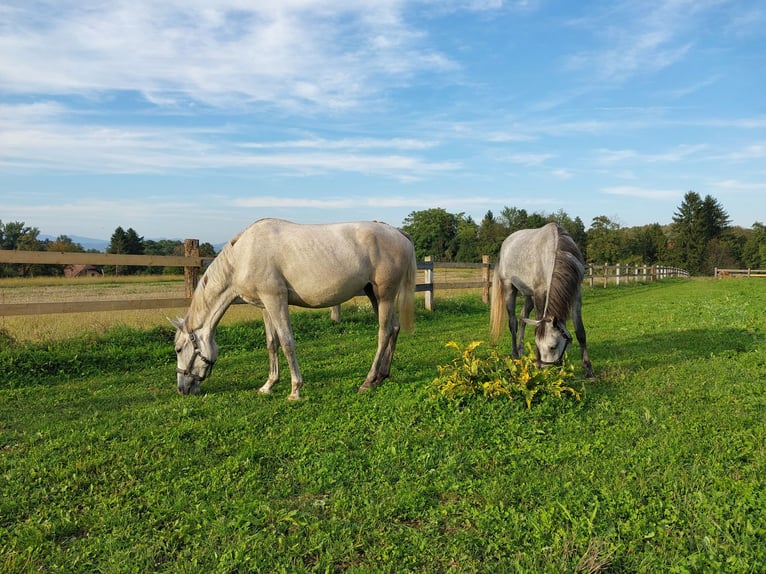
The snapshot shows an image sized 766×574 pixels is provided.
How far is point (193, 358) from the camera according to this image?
5395mm

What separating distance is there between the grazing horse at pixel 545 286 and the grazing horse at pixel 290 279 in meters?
1.65

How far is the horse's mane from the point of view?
5078 millimetres

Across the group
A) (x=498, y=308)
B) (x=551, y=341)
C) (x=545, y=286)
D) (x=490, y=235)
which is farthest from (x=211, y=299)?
(x=490, y=235)

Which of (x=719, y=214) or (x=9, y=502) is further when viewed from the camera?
(x=719, y=214)

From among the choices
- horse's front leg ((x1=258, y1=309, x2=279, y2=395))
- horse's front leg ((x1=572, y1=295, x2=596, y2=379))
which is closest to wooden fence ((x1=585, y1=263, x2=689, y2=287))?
horse's front leg ((x1=572, y1=295, x2=596, y2=379))

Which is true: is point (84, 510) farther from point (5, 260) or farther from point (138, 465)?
point (5, 260)

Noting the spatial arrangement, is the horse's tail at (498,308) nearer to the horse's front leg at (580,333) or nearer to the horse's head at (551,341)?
the horse's front leg at (580,333)

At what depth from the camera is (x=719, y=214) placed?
7231 centimetres

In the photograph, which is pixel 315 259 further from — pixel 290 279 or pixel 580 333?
pixel 580 333

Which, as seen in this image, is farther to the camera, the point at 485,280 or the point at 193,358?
the point at 485,280

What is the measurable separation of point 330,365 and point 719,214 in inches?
3341

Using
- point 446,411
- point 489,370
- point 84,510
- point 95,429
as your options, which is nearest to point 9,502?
point 84,510

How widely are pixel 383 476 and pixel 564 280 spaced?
125 inches

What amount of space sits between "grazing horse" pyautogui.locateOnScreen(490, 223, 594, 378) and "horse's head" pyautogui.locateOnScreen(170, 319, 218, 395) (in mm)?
3655
